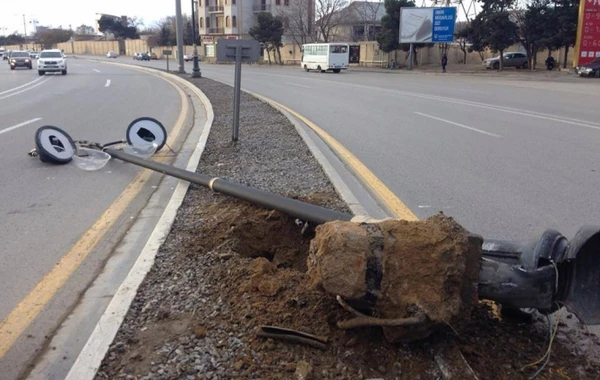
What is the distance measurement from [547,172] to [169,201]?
493cm

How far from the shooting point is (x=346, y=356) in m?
3.01

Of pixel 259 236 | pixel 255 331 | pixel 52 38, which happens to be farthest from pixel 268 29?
pixel 52 38

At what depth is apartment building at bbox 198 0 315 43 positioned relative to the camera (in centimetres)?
9794

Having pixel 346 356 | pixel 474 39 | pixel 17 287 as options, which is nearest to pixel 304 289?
pixel 346 356

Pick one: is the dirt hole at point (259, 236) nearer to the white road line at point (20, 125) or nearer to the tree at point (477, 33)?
the white road line at point (20, 125)

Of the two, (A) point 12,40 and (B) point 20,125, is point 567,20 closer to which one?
(B) point 20,125

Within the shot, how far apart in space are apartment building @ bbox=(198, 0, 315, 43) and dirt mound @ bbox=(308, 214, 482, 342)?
88196 mm

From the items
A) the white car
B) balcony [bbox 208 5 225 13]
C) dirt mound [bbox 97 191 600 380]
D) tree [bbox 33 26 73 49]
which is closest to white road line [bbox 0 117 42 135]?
dirt mound [bbox 97 191 600 380]

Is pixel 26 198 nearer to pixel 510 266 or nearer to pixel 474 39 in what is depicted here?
pixel 510 266

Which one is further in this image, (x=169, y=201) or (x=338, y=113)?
(x=338, y=113)

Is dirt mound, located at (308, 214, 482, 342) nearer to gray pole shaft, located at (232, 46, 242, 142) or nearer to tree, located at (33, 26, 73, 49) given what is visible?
gray pole shaft, located at (232, 46, 242, 142)

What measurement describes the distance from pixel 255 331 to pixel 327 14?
77.2 m

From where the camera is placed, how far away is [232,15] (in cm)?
9944

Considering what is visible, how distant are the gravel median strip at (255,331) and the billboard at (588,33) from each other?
40637 mm
